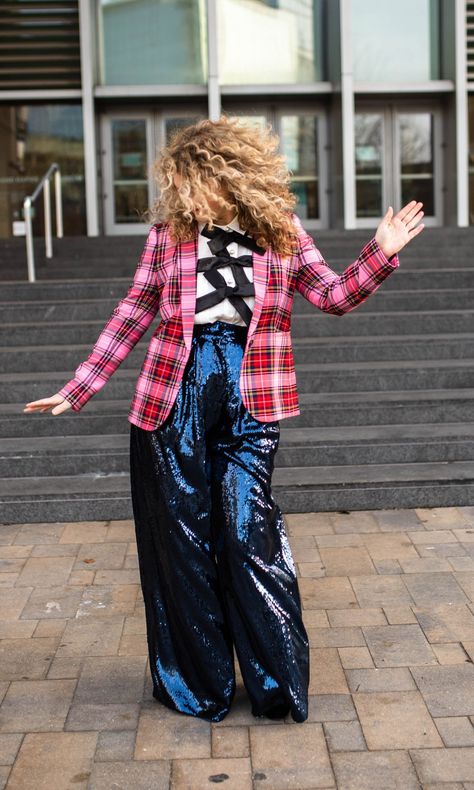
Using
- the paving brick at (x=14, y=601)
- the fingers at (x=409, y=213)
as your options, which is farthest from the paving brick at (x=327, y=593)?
the fingers at (x=409, y=213)

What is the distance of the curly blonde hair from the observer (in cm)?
308

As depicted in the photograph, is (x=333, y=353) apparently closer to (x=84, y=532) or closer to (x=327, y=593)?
(x=84, y=532)

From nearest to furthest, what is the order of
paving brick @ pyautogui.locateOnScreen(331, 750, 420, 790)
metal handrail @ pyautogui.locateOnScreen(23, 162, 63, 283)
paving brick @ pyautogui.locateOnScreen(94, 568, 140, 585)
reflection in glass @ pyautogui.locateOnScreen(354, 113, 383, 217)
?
paving brick @ pyautogui.locateOnScreen(331, 750, 420, 790) < paving brick @ pyautogui.locateOnScreen(94, 568, 140, 585) < metal handrail @ pyautogui.locateOnScreen(23, 162, 63, 283) < reflection in glass @ pyautogui.locateOnScreen(354, 113, 383, 217)

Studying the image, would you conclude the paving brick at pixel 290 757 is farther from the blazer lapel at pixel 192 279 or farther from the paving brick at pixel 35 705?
the blazer lapel at pixel 192 279

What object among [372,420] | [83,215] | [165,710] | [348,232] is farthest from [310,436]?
[83,215]

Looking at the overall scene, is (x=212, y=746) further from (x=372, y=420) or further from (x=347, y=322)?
(x=347, y=322)

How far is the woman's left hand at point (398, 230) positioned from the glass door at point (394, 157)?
45.5ft

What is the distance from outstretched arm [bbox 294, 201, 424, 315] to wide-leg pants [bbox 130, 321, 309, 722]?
10.5 inches

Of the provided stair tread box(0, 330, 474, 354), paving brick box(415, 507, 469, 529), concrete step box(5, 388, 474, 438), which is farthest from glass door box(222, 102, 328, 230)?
paving brick box(415, 507, 469, 529)

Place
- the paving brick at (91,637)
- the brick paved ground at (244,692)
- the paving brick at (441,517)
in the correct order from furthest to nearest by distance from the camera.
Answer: the paving brick at (441,517), the paving brick at (91,637), the brick paved ground at (244,692)

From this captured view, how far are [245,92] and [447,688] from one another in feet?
45.7

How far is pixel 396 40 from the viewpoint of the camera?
1633 centimetres

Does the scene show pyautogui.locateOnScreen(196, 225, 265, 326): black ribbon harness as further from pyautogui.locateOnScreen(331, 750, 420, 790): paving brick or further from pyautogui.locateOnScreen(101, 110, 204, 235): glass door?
pyautogui.locateOnScreen(101, 110, 204, 235): glass door

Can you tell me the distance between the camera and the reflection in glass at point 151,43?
16.2m
